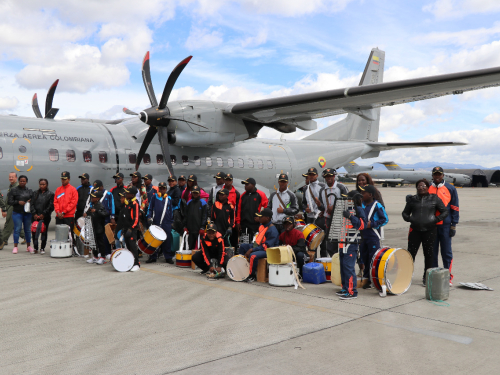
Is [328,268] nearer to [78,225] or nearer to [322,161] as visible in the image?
[78,225]

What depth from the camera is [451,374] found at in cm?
361

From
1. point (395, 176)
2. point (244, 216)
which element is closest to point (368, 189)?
point (244, 216)

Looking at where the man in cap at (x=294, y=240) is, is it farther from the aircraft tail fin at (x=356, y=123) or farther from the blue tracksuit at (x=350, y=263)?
the aircraft tail fin at (x=356, y=123)

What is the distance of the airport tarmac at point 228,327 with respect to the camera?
3.84 metres

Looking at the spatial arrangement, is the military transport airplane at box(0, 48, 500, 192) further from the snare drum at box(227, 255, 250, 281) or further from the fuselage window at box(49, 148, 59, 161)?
the snare drum at box(227, 255, 250, 281)

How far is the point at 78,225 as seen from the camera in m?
9.36

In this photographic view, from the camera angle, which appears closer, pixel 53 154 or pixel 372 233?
pixel 372 233

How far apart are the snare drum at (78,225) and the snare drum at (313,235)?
4.68 m

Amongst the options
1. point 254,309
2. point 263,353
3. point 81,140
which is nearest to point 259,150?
point 81,140

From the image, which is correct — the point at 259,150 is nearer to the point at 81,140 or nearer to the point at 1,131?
the point at 81,140

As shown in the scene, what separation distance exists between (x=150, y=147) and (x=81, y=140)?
6.94 ft

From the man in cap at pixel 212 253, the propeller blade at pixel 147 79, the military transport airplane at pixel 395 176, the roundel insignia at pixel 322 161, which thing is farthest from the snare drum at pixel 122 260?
the military transport airplane at pixel 395 176

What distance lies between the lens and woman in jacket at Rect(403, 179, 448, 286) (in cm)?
650

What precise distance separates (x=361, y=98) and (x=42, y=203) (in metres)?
8.80
